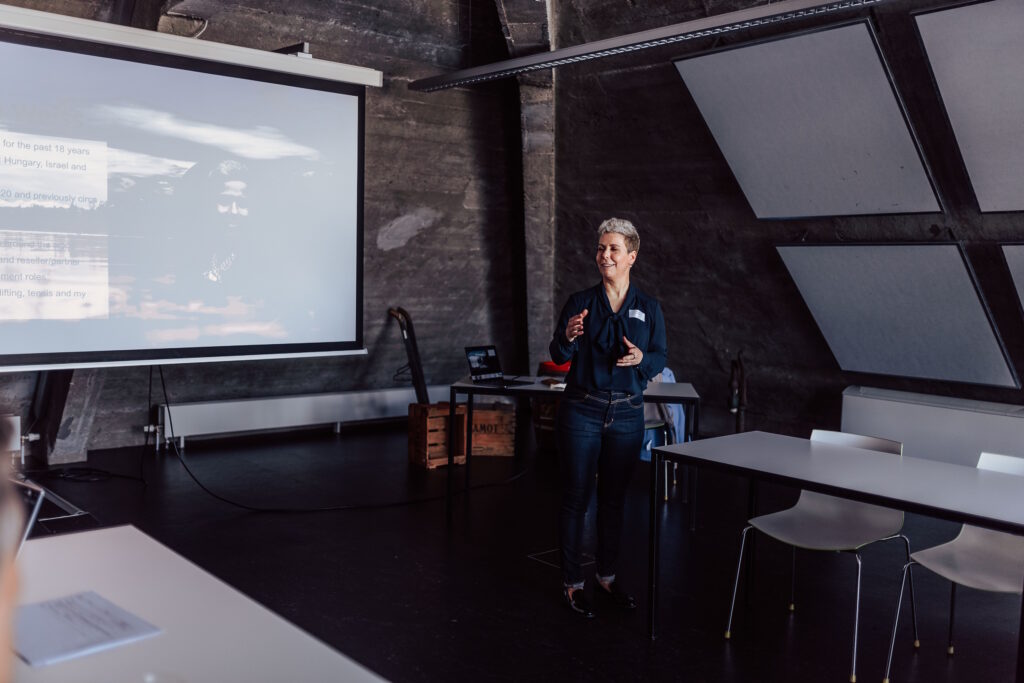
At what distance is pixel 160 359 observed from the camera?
5.45m

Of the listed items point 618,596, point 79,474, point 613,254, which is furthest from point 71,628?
point 79,474

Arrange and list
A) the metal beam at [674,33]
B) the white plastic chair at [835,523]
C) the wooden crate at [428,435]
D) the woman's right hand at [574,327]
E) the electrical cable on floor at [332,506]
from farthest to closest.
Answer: the wooden crate at [428,435]
the electrical cable on floor at [332,506]
the metal beam at [674,33]
the woman's right hand at [574,327]
the white plastic chair at [835,523]

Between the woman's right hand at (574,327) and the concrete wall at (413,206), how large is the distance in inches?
162

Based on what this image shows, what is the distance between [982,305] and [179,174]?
508cm

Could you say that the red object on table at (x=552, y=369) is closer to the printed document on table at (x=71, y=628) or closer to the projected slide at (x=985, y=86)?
the projected slide at (x=985, y=86)

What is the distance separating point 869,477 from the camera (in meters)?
3.25

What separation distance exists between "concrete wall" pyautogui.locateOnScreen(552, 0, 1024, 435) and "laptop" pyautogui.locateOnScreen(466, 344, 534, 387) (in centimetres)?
239

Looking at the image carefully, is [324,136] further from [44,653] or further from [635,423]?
[44,653]

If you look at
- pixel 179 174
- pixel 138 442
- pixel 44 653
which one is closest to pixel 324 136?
pixel 179 174

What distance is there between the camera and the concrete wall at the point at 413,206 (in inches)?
271

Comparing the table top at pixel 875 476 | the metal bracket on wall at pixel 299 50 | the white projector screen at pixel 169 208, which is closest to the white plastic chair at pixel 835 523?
the table top at pixel 875 476

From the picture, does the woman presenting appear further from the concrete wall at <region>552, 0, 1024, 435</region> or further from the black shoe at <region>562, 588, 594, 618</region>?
the concrete wall at <region>552, 0, 1024, 435</region>

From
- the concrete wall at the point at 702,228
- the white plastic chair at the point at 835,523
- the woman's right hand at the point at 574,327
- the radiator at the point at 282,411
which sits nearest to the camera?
the white plastic chair at the point at 835,523

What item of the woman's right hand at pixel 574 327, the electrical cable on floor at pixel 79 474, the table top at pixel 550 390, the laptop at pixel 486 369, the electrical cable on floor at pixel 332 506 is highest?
the woman's right hand at pixel 574 327
